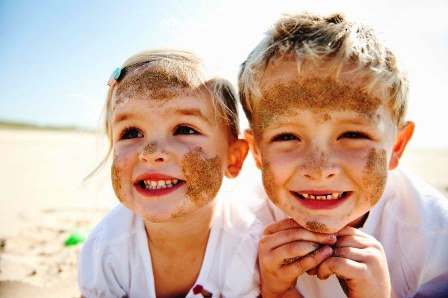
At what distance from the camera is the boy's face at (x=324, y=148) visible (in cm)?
205

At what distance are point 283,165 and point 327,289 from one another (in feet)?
3.54

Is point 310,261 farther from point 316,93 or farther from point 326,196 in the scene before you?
point 316,93

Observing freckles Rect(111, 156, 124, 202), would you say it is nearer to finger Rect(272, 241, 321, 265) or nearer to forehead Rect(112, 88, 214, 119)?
forehead Rect(112, 88, 214, 119)

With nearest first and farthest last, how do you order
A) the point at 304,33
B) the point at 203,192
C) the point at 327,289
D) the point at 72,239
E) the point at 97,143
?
the point at 304,33, the point at 203,192, the point at 327,289, the point at 97,143, the point at 72,239

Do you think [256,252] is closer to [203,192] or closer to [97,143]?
[203,192]

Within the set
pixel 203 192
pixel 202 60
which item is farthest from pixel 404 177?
pixel 202 60

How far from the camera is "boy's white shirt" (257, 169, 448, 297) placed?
249cm

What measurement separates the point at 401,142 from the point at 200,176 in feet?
4.21

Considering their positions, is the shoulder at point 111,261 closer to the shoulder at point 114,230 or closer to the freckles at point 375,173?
the shoulder at point 114,230

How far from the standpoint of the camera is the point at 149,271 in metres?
2.78

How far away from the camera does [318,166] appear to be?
6.64ft

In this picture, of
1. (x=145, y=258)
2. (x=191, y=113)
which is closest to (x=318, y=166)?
(x=191, y=113)

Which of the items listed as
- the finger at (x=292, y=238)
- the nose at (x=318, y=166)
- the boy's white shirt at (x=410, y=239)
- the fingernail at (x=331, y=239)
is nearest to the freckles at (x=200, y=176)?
the finger at (x=292, y=238)

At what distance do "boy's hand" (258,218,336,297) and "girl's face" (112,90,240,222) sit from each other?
0.48m
